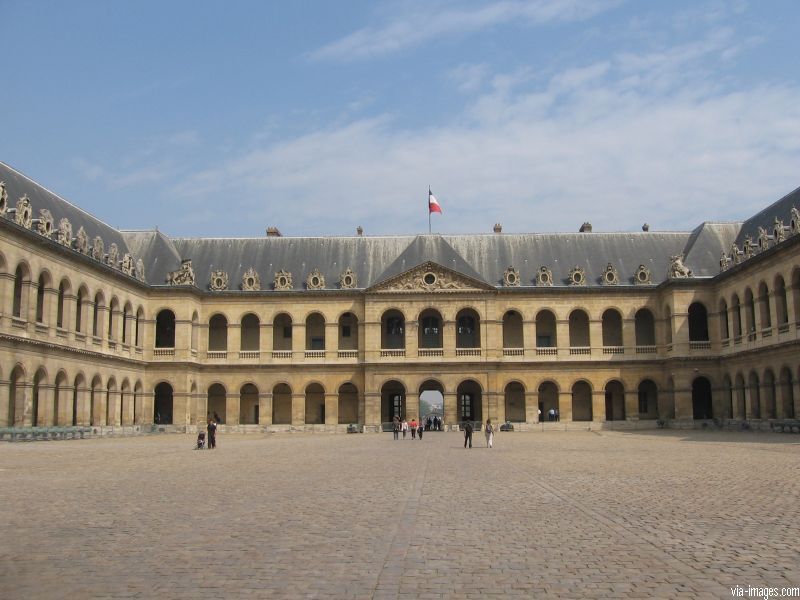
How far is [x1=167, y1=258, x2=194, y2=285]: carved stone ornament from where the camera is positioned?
5862 cm

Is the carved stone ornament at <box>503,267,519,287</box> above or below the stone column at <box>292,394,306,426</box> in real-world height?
above

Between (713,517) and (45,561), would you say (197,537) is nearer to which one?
(45,561)

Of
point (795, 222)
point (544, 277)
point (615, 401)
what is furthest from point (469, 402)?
point (795, 222)

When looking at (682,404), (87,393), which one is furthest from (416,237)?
(87,393)

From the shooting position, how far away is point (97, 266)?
48.6 meters

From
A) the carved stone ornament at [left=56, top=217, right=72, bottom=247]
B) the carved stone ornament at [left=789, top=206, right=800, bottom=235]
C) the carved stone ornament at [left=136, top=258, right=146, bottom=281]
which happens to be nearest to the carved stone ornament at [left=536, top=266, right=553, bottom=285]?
the carved stone ornament at [left=789, top=206, right=800, bottom=235]

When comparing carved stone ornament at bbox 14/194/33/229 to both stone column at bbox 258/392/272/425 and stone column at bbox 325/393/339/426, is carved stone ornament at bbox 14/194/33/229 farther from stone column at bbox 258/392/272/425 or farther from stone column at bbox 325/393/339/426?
stone column at bbox 325/393/339/426

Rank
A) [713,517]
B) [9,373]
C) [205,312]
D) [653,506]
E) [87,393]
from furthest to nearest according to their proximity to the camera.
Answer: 1. [205,312]
2. [87,393]
3. [9,373]
4. [653,506]
5. [713,517]

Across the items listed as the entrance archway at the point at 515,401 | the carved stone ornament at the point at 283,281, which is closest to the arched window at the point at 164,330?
the carved stone ornament at the point at 283,281

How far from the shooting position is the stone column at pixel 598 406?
58562 mm

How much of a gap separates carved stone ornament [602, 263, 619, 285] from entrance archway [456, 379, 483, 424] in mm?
12310

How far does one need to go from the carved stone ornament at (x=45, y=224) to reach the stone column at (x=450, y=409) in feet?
93.3

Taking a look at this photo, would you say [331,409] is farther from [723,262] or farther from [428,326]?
[723,262]

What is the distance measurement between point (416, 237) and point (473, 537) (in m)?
53.2
